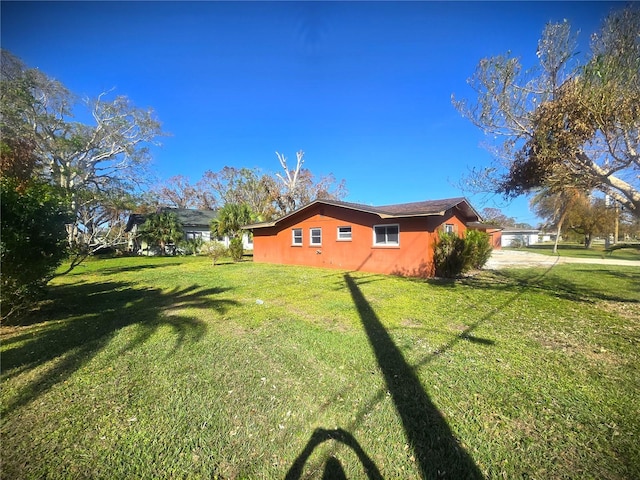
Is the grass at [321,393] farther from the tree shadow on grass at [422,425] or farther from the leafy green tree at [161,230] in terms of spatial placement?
the leafy green tree at [161,230]

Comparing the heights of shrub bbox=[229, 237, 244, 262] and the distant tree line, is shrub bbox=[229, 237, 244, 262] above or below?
below

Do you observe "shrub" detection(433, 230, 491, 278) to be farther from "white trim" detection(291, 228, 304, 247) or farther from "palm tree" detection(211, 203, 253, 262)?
"palm tree" detection(211, 203, 253, 262)

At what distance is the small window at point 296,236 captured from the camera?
16.3 m

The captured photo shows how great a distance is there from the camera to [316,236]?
15398 mm

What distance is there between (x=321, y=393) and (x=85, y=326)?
5.21 meters

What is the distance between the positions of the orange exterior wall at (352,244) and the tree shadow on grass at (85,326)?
711cm

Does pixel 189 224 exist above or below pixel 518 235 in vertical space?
above

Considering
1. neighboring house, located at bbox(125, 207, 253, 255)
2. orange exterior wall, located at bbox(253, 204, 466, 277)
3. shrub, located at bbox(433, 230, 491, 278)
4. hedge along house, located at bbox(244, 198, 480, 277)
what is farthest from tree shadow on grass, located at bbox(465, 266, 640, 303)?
neighboring house, located at bbox(125, 207, 253, 255)

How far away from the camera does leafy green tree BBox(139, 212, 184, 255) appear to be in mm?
24188

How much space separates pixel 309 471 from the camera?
2111 mm

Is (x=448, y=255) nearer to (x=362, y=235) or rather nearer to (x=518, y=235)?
(x=362, y=235)

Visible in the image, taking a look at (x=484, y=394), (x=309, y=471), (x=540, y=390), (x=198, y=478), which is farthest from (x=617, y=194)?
(x=198, y=478)

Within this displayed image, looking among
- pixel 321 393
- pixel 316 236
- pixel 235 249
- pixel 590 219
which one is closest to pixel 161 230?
pixel 235 249

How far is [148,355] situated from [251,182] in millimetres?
29754
